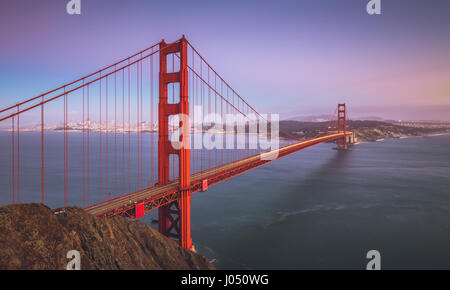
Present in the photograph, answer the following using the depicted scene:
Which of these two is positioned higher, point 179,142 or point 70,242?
point 179,142

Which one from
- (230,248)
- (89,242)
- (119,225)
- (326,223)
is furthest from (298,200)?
(89,242)

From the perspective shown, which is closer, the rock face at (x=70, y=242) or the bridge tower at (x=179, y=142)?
the rock face at (x=70, y=242)

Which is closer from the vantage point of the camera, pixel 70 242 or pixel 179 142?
pixel 70 242

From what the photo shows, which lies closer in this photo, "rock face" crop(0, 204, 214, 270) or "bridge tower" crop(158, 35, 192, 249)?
"rock face" crop(0, 204, 214, 270)
